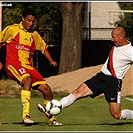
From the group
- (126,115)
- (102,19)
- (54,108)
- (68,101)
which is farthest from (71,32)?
(102,19)

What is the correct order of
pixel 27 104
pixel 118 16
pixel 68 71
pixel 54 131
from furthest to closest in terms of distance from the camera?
pixel 118 16 < pixel 68 71 < pixel 27 104 < pixel 54 131

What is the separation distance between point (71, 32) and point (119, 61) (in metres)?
15.6

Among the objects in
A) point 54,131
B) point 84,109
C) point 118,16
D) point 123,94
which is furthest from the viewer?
point 118,16

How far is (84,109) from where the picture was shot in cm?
1448

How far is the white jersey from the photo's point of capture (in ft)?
34.2

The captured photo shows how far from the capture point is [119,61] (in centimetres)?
1049

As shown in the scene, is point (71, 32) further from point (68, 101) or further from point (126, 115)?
point (68, 101)

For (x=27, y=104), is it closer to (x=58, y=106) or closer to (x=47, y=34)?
(x=58, y=106)

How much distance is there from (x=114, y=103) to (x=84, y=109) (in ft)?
13.0

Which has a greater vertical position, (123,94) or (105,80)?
(105,80)

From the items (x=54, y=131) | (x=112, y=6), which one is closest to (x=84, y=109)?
(x=54, y=131)

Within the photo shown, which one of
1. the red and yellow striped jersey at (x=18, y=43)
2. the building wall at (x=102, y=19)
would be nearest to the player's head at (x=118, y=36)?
the red and yellow striped jersey at (x=18, y=43)

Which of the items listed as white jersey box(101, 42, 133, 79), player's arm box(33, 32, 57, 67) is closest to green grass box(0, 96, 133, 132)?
white jersey box(101, 42, 133, 79)

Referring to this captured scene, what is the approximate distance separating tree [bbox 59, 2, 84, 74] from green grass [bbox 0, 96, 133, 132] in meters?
9.70
